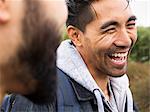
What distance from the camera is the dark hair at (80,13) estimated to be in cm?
271

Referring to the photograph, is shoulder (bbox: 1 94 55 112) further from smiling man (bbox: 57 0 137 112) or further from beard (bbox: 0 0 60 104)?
beard (bbox: 0 0 60 104)

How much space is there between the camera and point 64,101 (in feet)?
8.33

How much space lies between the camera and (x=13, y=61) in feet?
4.65

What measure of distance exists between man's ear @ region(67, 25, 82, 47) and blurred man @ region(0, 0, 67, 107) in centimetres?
125

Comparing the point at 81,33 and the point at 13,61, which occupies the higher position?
the point at 81,33

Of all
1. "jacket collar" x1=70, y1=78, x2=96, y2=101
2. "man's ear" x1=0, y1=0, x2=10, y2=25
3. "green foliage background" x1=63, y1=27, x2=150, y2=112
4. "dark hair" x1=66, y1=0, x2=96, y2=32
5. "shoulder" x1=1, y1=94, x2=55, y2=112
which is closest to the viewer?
"man's ear" x1=0, y1=0, x2=10, y2=25

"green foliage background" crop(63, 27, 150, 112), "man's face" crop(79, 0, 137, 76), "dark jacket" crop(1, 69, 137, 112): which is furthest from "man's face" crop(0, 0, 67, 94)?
"green foliage background" crop(63, 27, 150, 112)

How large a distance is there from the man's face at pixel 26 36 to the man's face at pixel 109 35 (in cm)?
123

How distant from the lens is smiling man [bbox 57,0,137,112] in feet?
8.81

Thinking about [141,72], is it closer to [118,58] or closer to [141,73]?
[141,73]

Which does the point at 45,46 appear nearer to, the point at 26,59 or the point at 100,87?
the point at 26,59

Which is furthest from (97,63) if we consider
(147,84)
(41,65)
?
(147,84)

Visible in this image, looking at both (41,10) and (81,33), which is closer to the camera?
(41,10)

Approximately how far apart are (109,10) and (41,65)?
50.0 inches
